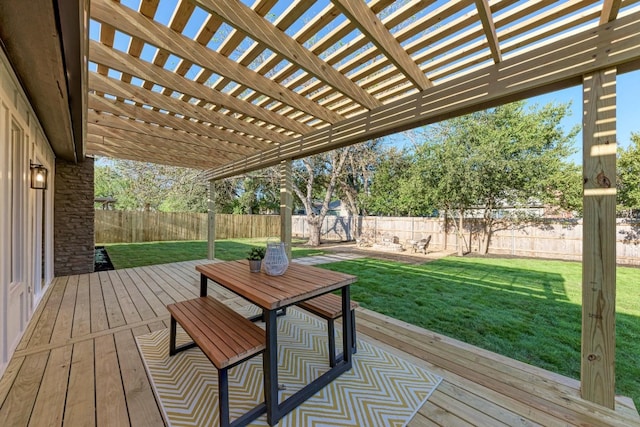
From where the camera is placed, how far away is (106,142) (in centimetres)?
505

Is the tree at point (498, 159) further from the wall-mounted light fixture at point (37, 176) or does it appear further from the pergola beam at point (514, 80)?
the wall-mounted light fixture at point (37, 176)

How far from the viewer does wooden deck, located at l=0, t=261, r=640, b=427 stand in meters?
1.67

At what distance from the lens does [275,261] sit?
2.37 meters

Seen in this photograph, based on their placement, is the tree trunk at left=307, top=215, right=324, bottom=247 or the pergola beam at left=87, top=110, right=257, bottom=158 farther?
the tree trunk at left=307, top=215, right=324, bottom=247

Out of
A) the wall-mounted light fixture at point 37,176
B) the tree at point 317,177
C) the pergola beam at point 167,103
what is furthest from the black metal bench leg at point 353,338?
the tree at point 317,177

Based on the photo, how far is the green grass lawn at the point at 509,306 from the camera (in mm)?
2596

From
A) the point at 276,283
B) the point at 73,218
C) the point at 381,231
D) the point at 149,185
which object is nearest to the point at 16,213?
the point at 276,283

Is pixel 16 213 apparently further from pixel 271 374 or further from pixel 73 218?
pixel 73 218

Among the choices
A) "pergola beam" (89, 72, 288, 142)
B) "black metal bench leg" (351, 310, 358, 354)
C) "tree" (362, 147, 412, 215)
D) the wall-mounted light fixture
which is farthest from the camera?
"tree" (362, 147, 412, 215)

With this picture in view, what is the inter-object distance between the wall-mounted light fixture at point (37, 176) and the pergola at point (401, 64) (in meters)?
0.59

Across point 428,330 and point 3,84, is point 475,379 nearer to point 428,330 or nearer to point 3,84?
point 428,330

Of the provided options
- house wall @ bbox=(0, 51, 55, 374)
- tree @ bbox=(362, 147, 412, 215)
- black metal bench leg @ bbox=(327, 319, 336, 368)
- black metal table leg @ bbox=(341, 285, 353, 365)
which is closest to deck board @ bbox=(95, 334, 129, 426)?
house wall @ bbox=(0, 51, 55, 374)

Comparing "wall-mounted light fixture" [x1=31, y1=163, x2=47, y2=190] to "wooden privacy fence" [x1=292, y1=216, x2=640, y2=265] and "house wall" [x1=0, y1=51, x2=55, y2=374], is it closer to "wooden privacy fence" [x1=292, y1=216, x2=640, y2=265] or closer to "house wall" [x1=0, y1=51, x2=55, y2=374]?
"house wall" [x1=0, y1=51, x2=55, y2=374]

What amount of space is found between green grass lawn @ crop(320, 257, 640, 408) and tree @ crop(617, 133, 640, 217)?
198 cm
